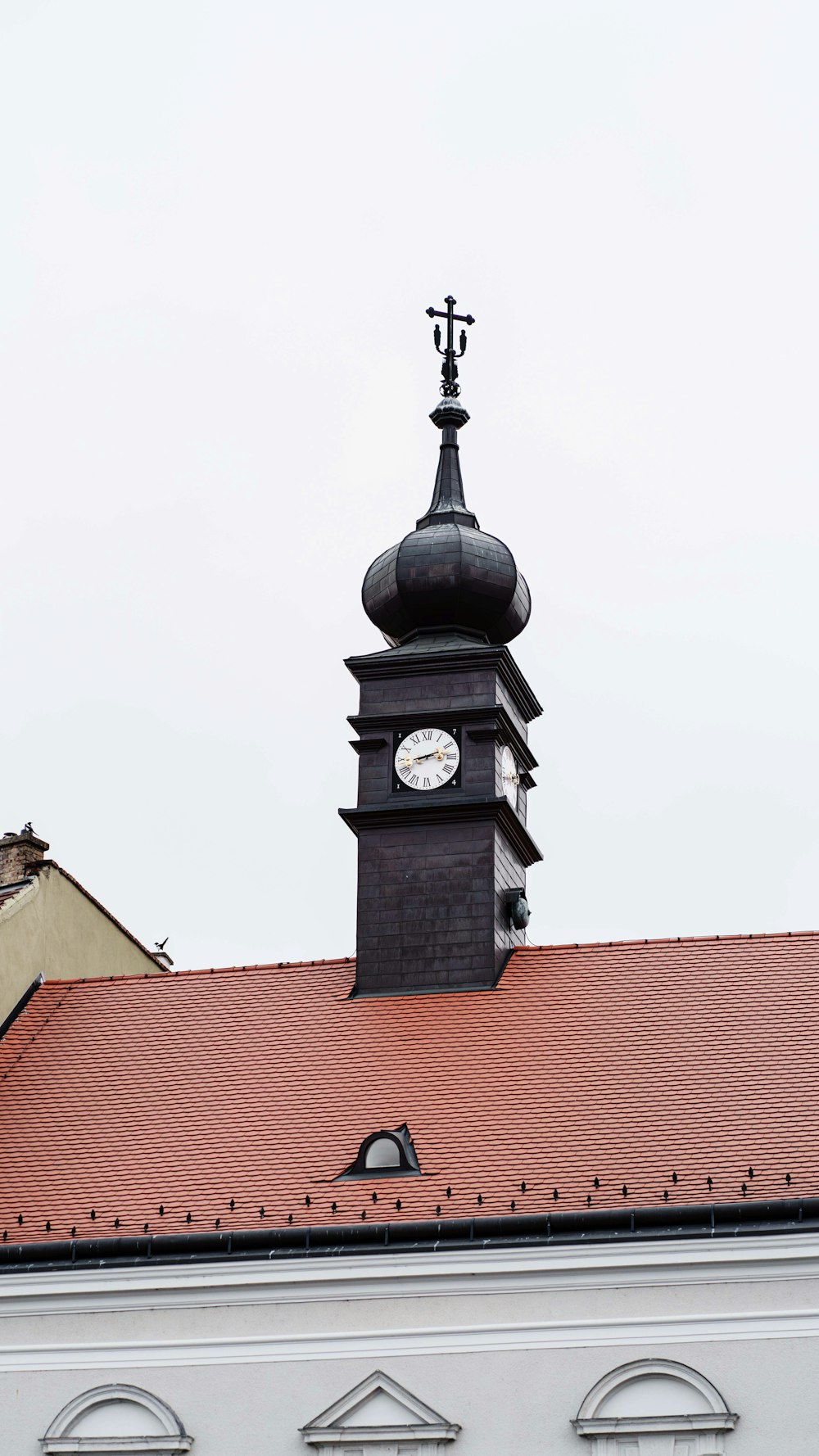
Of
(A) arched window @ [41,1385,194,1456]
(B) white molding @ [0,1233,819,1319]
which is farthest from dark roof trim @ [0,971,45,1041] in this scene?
(A) arched window @ [41,1385,194,1456]

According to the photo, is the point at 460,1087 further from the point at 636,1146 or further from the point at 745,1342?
the point at 745,1342

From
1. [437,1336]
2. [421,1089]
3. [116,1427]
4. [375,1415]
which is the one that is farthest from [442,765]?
[116,1427]

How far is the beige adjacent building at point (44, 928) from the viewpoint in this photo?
1091 inches

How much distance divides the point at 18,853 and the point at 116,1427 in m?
9.36

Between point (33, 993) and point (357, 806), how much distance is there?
188 inches

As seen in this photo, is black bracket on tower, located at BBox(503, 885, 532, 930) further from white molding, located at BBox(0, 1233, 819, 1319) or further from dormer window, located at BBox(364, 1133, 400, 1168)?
white molding, located at BBox(0, 1233, 819, 1319)

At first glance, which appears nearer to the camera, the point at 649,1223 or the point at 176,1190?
the point at 649,1223

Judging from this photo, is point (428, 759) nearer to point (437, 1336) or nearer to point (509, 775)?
point (509, 775)

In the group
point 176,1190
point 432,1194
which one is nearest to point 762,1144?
point 432,1194

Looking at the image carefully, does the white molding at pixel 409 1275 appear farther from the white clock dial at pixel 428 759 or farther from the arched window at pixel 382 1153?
the white clock dial at pixel 428 759

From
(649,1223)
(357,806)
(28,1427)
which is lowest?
(28,1427)

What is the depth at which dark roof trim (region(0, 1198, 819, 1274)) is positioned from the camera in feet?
69.1

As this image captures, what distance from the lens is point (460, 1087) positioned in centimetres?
2447

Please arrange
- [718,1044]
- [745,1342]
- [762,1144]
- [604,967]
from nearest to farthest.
Result: [745,1342] < [762,1144] < [718,1044] < [604,967]
